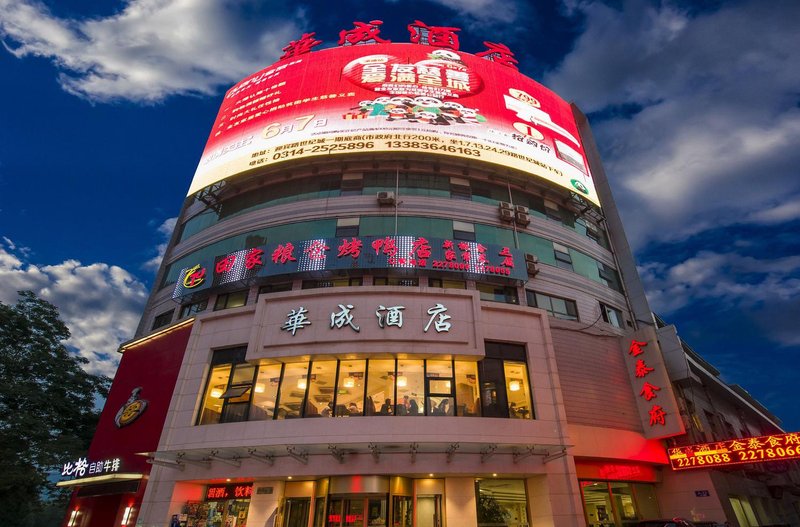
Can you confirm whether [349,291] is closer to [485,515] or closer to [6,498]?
[485,515]

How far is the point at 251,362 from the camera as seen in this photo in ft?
67.4

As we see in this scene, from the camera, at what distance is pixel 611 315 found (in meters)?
27.5

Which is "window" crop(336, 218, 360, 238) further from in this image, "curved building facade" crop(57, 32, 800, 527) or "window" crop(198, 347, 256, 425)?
Answer: "window" crop(198, 347, 256, 425)

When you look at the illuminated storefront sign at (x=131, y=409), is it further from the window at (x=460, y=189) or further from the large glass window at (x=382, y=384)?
the window at (x=460, y=189)

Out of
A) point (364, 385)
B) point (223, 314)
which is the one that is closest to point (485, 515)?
point (364, 385)

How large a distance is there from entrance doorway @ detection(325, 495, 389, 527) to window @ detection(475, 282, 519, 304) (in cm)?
1177

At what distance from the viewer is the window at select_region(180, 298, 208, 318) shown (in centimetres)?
2559

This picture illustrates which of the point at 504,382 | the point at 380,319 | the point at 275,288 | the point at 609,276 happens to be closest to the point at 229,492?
the point at 275,288

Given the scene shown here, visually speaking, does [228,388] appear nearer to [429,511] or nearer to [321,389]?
[321,389]

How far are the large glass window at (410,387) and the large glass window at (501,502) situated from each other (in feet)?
14.8

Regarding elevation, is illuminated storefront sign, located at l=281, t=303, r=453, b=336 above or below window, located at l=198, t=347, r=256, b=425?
above

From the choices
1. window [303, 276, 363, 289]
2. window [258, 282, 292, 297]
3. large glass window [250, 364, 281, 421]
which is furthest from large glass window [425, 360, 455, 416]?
window [258, 282, 292, 297]

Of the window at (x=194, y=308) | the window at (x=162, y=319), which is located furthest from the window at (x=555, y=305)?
the window at (x=162, y=319)

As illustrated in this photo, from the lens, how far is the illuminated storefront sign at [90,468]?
2114cm
